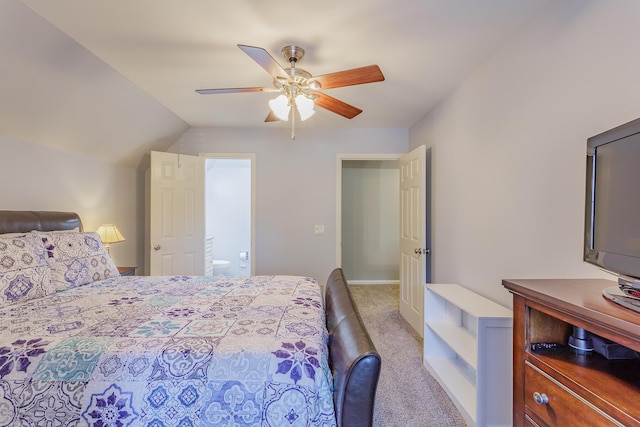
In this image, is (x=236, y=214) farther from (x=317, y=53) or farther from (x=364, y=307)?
(x=317, y=53)

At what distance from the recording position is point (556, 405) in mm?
938

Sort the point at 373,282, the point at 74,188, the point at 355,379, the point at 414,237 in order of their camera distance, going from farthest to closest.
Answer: the point at 373,282, the point at 414,237, the point at 74,188, the point at 355,379

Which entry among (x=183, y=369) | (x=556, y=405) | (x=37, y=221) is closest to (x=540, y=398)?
(x=556, y=405)

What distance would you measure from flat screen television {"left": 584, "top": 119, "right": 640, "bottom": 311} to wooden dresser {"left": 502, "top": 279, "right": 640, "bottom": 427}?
95 millimetres

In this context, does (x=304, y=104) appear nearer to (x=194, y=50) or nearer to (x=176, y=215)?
(x=194, y=50)

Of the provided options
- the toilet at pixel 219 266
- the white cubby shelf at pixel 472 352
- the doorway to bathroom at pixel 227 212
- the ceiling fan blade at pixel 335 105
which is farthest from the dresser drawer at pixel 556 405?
the doorway to bathroom at pixel 227 212

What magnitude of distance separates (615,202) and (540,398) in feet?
2.32

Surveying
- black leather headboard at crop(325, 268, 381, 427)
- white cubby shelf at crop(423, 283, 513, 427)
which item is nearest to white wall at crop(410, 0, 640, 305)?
white cubby shelf at crop(423, 283, 513, 427)

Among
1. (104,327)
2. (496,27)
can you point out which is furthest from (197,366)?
(496,27)

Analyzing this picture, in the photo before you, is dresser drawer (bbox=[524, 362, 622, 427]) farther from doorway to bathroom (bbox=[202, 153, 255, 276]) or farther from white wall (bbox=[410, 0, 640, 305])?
doorway to bathroom (bbox=[202, 153, 255, 276])

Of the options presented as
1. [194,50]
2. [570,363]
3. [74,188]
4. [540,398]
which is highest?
[194,50]

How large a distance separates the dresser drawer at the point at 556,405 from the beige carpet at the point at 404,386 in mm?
977

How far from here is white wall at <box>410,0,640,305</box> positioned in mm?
1258

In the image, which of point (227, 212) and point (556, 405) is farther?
point (227, 212)
